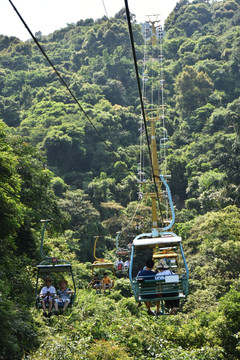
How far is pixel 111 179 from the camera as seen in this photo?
47281 mm

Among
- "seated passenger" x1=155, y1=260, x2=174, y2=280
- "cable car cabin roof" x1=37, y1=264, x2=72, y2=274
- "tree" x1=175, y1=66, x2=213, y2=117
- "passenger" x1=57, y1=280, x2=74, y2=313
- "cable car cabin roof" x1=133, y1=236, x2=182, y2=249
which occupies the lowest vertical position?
"passenger" x1=57, y1=280, x2=74, y2=313

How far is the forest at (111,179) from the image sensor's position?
1636 cm

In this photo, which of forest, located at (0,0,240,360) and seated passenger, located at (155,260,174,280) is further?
forest, located at (0,0,240,360)

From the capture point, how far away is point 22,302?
1697 centimetres

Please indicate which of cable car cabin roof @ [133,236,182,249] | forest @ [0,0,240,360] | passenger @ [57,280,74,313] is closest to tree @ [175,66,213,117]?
forest @ [0,0,240,360]

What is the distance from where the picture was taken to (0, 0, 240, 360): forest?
16.4m

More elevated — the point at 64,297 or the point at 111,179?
the point at 111,179

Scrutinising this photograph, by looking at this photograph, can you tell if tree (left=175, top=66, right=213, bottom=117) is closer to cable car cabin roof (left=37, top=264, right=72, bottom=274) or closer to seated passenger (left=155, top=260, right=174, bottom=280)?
cable car cabin roof (left=37, top=264, right=72, bottom=274)

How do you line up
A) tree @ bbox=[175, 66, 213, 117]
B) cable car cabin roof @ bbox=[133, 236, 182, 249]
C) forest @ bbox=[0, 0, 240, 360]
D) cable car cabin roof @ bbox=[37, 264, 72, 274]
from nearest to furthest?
cable car cabin roof @ bbox=[133, 236, 182, 249] < cable car cabin roof @ bbox=[37, 264, 72, 274] < forest @ bbox=[0, 0, 240, 360] < tree @ bbox=[175, 66, 213, 117]

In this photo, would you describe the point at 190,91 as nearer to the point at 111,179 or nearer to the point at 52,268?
the point at 111,179

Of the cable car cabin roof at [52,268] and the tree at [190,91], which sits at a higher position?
the tree at [190,91]

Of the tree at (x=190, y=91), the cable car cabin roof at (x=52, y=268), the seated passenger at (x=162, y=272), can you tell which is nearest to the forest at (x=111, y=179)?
the tree at (x=190, y=91)

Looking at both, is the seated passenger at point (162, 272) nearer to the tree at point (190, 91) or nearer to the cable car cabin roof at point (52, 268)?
the cable car cabin roof at point (52, 268)

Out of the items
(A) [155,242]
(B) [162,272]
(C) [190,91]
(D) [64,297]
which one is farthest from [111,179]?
(A) [155,242]
